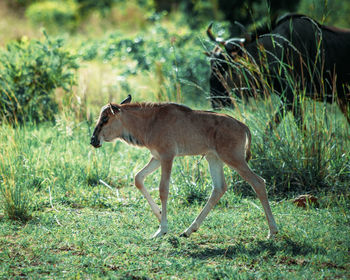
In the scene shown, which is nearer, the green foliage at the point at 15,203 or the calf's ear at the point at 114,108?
the calf's ear at the point at 114,108

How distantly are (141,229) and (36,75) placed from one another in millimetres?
5674

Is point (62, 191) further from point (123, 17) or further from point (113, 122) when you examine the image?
point (123, 17)

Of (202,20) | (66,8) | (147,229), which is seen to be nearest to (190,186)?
(147,229)


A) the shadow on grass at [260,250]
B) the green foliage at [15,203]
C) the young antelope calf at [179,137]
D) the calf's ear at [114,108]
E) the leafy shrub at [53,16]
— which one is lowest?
the shadow on grass at [260,250]

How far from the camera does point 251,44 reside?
9.21m

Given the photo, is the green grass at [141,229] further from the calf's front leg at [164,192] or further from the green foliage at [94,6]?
the green foliage at [94,6]

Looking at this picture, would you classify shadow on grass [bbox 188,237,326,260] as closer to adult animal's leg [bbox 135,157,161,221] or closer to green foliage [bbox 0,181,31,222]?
adult animal's leg [bbox 135,157,161,221]

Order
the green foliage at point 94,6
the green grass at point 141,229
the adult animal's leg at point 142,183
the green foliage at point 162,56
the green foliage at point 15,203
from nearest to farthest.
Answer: the green grass at point 141,229 → the adult animal's leg at point 142,183 → the green foliage at point 15,203 → the green foliage at point 162,56 → the green foliage at point 94,6

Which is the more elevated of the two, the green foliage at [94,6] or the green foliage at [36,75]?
the green foliage at [94,6]

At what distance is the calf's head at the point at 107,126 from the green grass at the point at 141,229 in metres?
1.00

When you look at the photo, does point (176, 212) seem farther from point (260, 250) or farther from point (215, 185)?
point (260, 250)

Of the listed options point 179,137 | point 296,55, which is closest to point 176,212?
point 179,137

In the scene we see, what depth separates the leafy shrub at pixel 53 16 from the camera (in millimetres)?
26062

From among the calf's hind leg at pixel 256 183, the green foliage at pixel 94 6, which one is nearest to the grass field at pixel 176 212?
the calf's hind leg at pixel 256 183
